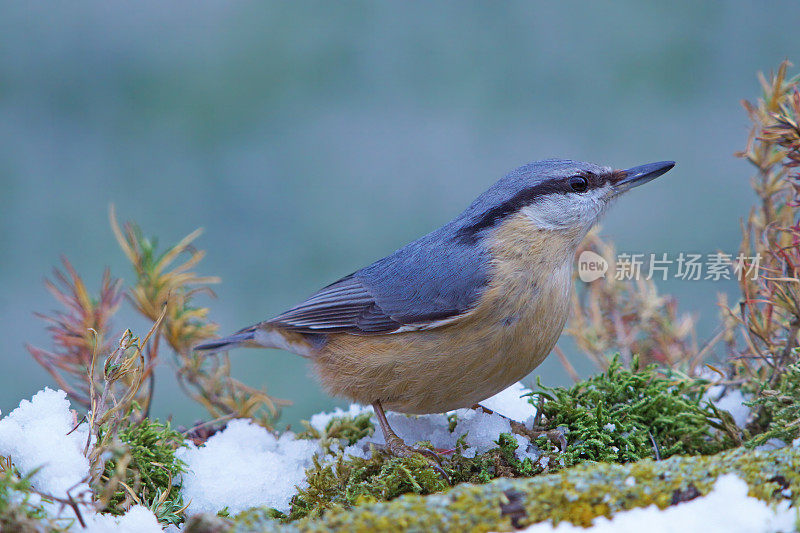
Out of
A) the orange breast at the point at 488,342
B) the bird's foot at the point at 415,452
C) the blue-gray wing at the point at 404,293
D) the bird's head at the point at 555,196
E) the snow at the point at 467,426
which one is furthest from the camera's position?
the bird's head at the point at 555,196

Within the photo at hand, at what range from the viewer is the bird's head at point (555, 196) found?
2.47m

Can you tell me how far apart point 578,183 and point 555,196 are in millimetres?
106

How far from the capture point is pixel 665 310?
2.64 m

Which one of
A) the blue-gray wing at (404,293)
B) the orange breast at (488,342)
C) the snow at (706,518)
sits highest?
the blue-gray wing at (404,293)

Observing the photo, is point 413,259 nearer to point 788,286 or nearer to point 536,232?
point 536,232

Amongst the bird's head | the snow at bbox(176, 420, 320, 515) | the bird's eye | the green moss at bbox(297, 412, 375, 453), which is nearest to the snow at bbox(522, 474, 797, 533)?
the snow at bbox(176, 420, 320, 515)

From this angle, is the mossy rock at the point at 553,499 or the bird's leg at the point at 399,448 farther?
the bird's leg at the point at 399,448

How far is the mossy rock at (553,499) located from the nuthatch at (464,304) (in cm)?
71

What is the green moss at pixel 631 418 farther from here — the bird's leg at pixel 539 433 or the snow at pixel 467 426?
the snow at pixel 467 426

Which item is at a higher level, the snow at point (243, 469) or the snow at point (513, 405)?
the snow at point (513, 405)

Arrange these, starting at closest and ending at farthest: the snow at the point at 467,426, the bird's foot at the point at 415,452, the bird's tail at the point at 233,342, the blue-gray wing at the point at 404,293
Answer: the bird's foot at the point at 415,452, the snow at the point at 467,426, the blue-gray wing at the point at 404,293, the bird's tail at the point at 233,342

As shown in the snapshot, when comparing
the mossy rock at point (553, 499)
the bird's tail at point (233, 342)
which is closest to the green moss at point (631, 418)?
the mossy rock at point (553, 499)

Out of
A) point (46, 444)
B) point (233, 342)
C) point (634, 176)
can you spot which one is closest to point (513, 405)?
point (634, 176)

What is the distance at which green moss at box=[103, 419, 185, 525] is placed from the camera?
171cm
